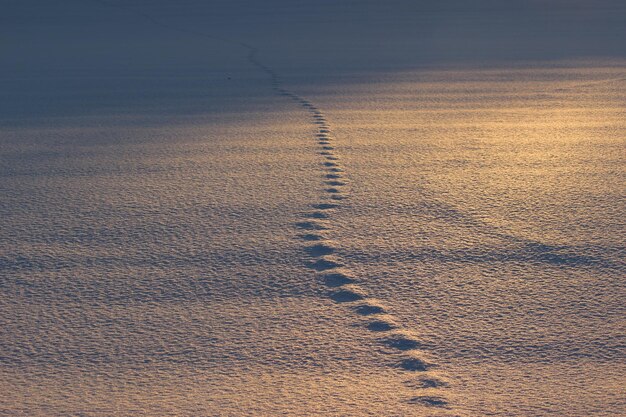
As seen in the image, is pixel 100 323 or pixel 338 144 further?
pixel 338 144

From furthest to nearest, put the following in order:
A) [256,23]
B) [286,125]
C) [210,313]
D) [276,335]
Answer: [256,23] < [286,125] < [210,313] < [276,335]

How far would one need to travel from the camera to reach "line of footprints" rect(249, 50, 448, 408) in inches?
89.0

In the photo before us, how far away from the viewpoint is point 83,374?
7.62ft

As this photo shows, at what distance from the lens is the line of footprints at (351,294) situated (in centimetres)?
226

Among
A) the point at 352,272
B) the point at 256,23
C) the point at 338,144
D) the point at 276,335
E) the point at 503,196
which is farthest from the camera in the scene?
the point at 256,23

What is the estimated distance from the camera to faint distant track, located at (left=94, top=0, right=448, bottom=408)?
2252mm

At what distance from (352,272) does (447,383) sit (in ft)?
2.72

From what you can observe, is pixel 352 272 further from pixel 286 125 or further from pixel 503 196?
pixel 286 125

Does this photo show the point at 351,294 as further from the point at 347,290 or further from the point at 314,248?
the point at 314,248

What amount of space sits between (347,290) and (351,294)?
0.11 feet

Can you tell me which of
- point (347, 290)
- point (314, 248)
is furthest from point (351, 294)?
point (314, 248)

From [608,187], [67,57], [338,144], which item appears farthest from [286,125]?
[67,57]

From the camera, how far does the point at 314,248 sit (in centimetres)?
328

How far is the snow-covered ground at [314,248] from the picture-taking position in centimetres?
227
